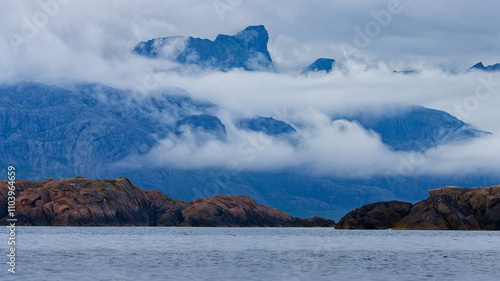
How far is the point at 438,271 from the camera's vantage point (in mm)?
78375

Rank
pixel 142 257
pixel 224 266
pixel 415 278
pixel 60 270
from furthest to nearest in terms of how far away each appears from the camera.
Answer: pixel 142 257
pixel 224 266
pixel 60 270
pixel 415 278

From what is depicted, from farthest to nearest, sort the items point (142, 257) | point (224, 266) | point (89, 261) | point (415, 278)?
point (142, 257)
point (89, 261)
point (224, 266)
point (415, 278)

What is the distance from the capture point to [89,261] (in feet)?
296

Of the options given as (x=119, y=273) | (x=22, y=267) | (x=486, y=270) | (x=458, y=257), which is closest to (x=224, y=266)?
(x=119, y=273)

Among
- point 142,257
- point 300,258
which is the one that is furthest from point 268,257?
point 142,257

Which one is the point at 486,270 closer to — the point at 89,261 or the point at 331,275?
the point at 331,275

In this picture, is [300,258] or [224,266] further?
[300,258]

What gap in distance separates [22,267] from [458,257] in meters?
64.7

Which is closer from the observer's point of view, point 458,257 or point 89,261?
point 89,261

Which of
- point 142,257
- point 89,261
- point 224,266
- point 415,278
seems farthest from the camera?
point 142,257

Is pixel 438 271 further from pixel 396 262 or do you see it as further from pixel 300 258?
pixel 300 258

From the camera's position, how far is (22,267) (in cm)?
7812

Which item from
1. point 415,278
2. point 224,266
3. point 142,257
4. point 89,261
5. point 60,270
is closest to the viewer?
point 415,278

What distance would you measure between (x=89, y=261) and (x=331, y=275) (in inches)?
1383
